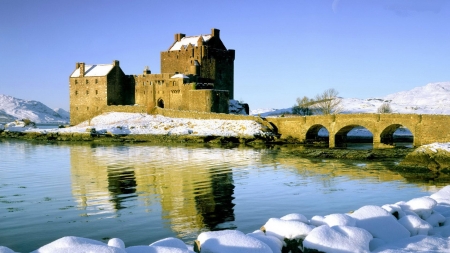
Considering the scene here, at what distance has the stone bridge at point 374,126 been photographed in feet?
123

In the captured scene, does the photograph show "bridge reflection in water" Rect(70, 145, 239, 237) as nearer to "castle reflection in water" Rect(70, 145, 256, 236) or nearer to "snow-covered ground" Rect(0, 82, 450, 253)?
"castle reflection in water" Rect(70, 145, 256, 236)

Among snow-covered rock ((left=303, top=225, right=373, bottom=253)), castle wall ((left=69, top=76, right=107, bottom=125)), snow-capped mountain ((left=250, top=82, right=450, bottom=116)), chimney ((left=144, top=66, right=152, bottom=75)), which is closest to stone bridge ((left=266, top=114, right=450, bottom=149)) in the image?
chimney ((left=144, top=66, right=152, bottom=75))

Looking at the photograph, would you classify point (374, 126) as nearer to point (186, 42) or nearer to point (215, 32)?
point (215, 32)

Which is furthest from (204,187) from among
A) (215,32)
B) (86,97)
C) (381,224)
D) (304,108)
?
(304,108)

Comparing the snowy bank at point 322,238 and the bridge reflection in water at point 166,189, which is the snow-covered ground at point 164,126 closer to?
the bridge reflection in water at point 166,189

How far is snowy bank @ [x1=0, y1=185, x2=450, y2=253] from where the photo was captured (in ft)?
20.0

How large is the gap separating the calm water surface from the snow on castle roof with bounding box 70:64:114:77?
39.3 m

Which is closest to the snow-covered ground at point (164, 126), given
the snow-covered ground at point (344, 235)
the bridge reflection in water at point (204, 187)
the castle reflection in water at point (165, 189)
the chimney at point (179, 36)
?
the chimney at point (179, 36)

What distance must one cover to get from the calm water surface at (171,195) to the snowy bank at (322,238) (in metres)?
3.22

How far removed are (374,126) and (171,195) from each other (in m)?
30.4

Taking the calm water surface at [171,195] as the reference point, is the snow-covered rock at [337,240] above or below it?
above

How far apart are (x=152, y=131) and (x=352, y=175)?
3550 cm

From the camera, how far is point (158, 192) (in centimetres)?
1653

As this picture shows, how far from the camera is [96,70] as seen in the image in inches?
2611
